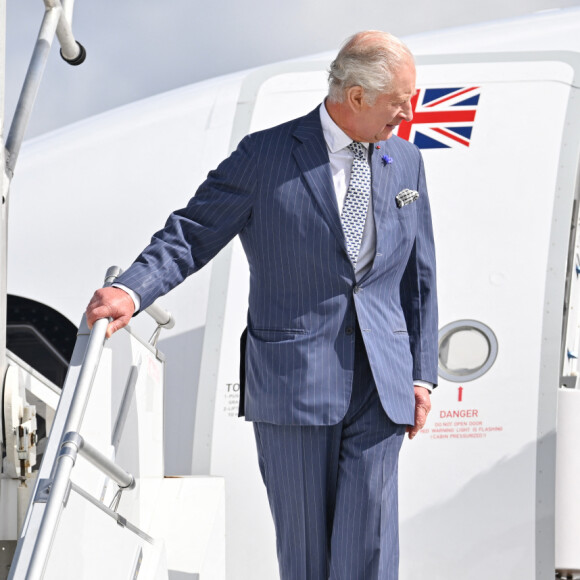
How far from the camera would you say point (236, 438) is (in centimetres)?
372

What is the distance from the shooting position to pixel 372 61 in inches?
84.2

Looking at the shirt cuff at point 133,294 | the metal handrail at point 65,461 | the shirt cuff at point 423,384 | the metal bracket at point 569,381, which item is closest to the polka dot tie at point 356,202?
the shirt cuff at point 423,384

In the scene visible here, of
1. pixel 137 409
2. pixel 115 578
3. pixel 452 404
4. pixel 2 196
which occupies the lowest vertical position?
pixel 115 578

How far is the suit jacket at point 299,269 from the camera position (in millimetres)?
2195

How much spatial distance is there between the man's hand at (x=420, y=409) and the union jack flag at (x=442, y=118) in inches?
67.8

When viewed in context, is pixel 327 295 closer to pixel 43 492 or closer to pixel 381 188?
pixel 381 188

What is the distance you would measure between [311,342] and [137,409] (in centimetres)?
66

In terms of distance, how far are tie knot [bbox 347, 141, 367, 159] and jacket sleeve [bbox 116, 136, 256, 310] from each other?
0.83 feet

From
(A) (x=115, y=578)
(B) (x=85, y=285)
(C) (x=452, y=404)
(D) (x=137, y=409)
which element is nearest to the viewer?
(A) (x=115, y=578)

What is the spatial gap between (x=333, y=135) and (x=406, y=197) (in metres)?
0.24

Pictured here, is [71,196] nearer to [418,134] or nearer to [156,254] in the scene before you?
[418,134]

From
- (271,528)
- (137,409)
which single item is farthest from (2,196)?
(271,528)

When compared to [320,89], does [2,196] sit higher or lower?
lower

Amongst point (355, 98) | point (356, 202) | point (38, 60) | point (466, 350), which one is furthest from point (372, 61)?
point (466, 350)
